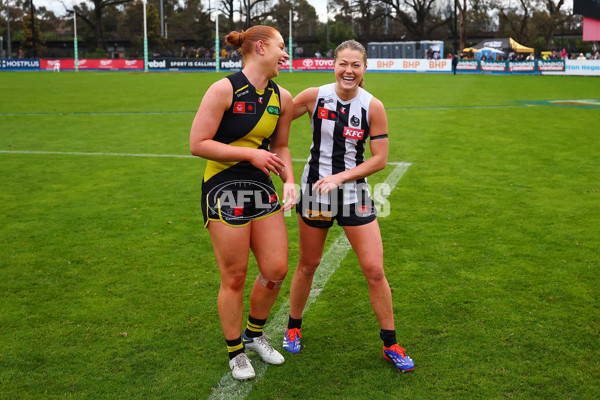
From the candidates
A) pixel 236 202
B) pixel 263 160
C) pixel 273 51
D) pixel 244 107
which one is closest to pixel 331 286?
pixel 236 202

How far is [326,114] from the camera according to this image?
154 inches

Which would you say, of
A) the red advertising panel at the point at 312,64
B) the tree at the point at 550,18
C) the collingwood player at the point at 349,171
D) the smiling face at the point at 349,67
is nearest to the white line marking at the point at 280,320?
the collingwood player at the point at 349,171

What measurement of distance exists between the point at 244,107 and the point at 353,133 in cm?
76

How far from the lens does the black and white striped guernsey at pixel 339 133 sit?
3.89 meters

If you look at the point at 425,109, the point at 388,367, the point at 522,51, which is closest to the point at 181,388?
the point at 388,367

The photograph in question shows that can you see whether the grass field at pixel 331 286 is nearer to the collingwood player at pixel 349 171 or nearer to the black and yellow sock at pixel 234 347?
the black and yellow sock at pixel 234 347

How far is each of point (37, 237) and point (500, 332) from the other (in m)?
4.84

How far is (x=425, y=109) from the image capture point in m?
19.0

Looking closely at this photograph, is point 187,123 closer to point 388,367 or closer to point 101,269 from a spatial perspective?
point 101,269

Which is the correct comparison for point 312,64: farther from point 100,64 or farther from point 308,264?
point 308,264

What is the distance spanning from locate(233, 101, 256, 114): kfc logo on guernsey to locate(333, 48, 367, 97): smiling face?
58 centimetres

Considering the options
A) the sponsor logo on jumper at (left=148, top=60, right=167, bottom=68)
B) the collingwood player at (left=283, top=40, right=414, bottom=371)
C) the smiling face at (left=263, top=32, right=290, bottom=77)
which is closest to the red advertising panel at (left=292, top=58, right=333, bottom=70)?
the sponsor logo on jumper at (left=148, top=60, right=167, bottom=68)

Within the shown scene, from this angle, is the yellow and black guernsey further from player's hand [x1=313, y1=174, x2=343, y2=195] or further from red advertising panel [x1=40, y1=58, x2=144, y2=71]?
red advertising panel [x1=40, y1=58, x2=144, y2=71]

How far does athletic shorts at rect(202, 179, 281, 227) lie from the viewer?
3645 millimetres
